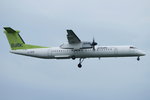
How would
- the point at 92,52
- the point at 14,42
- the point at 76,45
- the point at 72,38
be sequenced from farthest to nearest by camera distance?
the point at 14,42
the point at 76,45
the point at 92,52
the point at 72,38

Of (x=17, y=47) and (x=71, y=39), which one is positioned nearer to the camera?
(x=71, y=39)

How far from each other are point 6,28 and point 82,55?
9.67 metres

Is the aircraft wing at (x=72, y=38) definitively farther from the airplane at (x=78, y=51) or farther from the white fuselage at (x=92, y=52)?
the white fuselage at (x=92, y=52)

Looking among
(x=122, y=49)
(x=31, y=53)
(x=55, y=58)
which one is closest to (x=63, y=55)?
(x=55, y=58)

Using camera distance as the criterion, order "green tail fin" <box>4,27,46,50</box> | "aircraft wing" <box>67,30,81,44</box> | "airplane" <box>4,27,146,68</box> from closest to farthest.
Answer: "aircraft wing" <box>67,30,81,44</box> < "airplane" <box>4,27,146,68</box> < "green tail fin" <box>4,27,46,50</box>

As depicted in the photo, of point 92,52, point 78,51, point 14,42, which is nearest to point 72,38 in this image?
point 78,51

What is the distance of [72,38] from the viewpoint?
39.3 metres

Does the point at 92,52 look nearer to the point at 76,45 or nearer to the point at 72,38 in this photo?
the point at 76,45

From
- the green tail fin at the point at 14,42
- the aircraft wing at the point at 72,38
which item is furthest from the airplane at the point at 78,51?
the green tail fin at the point at 14,42

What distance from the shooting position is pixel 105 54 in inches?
1566

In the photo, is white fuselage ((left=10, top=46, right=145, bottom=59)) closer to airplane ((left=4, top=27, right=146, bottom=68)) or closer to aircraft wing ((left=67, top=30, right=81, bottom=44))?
airplane ((left=4, top=27, right=146, bottom=68))

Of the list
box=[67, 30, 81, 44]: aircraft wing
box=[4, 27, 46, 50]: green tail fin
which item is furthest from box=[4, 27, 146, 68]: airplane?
box=[4, 27, 46, 50]: green tail fin

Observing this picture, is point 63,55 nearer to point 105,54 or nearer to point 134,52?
point 105,54

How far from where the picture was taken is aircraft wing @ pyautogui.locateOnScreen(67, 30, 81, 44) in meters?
38.6
